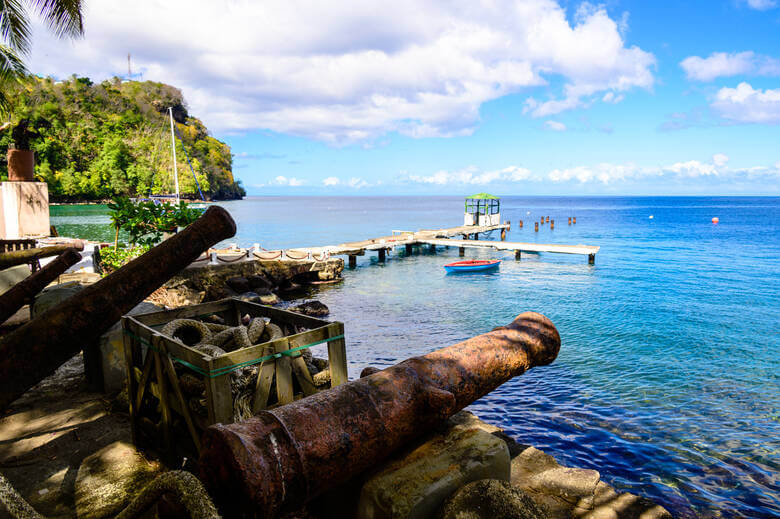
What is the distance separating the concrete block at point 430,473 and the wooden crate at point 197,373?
44.7 inches

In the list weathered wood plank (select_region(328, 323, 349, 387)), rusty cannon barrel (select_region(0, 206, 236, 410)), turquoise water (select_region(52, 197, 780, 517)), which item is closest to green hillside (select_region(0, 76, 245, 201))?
turquoise water (select_region(52, 197, 780, 517))

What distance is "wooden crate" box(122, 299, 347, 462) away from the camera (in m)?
3.66

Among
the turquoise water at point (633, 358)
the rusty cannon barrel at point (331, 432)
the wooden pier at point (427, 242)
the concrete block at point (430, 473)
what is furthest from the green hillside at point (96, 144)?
the concrete block at point (430, 473)

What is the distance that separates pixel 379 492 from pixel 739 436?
931 centimetres

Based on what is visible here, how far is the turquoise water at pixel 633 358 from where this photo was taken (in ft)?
25.5

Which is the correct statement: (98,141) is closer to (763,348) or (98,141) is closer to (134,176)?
(134,176)

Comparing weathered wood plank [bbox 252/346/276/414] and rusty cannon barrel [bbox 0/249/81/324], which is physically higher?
rusty cannon barrel [bbox 0/249/81/324]

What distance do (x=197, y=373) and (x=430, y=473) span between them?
8.76ft

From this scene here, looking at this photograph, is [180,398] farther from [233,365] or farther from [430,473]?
[430,473]

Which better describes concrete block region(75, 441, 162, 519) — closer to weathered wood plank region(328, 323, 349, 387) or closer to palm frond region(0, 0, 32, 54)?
weathered wood plank region(328, 323, 349, 387)

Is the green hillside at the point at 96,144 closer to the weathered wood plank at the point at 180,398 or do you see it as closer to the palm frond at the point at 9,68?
the palm frond at the point at 9,68

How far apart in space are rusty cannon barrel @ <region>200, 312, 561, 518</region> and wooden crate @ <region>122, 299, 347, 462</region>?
0.98 metres

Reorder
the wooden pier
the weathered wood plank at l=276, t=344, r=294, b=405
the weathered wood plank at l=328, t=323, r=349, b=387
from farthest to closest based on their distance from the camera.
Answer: the wooden pier < the weathered wood plank at l=328, t=323, r=349, b=387 < the weathered wood plank at l=276, t=344, r=294, b=405

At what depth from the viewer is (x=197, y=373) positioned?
15.0 feet
